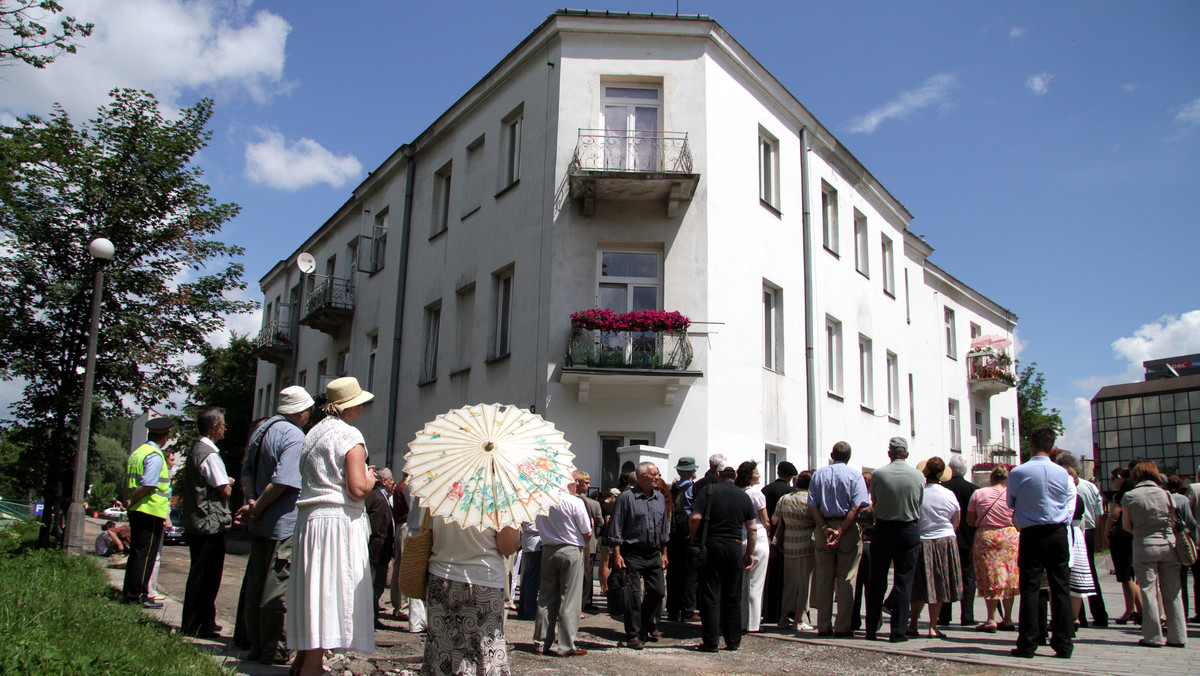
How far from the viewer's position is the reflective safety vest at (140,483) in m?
7.98

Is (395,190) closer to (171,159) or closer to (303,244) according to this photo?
(171,159)

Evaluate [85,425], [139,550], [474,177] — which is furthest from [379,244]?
[139,550]

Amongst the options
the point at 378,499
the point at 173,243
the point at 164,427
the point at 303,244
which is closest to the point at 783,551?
the point at 378,499

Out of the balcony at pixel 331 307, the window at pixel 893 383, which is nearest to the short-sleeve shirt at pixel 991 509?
the window at pixel 893 383

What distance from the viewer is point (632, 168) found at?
15984 mm

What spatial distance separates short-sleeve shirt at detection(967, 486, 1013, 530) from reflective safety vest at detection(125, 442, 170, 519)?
8.35 meters

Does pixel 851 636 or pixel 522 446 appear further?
pixel 851 636

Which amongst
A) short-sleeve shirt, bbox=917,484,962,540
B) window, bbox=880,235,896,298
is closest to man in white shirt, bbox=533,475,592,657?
short-sleeve shirt, bbox=917,484,962,540

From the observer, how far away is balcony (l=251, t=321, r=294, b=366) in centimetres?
3011

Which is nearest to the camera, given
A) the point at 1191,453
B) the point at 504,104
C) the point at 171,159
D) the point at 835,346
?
the point at 171,159

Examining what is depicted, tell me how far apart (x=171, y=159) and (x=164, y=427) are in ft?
34.0

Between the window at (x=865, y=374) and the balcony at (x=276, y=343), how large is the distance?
19818mm

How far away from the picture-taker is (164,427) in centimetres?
824

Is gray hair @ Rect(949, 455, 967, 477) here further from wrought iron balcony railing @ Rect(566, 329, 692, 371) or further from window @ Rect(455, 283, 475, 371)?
window @ Rect(455, 283, 475, 371)
